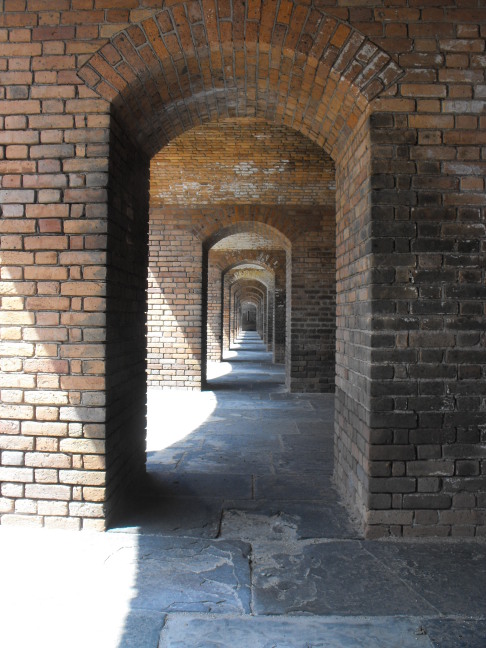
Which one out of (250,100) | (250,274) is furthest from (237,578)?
(250,274)

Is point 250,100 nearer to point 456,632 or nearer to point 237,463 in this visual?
point 237,463

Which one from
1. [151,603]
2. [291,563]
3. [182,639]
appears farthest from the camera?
[291,563]

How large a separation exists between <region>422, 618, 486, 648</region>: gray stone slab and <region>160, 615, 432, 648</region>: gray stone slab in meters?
0.05

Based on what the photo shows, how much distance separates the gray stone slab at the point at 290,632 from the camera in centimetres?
221

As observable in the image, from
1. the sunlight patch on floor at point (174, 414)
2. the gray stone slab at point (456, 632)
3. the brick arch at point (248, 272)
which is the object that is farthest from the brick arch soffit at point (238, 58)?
the brick arch at point (248, 272)

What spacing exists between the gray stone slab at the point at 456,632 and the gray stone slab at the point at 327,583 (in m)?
0.11

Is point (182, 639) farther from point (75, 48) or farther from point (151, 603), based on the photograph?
point (75, 48)

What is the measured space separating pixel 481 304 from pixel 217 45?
229cm

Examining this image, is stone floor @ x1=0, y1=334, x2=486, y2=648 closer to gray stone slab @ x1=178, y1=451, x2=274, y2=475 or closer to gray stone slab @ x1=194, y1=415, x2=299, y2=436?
gray stone slab @ x1=178, y1=451, x2=274, y2=475

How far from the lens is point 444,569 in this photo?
283 cm

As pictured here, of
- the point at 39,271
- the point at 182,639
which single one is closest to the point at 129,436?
the point at 39,271

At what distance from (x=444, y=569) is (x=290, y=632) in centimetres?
104

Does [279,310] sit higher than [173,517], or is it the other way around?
[279,310]

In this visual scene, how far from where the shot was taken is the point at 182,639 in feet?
7.30
